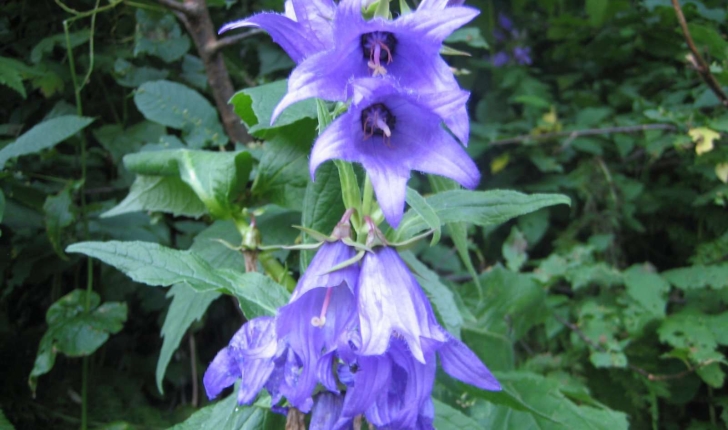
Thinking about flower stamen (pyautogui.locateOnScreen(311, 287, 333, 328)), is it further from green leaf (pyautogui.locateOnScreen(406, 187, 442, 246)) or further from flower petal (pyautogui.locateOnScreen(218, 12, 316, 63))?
flower petal (pyautogui.locateOnScreen(218, 12, 316, 63))

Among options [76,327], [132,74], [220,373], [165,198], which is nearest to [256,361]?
[220,373]

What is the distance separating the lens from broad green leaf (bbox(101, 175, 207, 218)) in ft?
3.34

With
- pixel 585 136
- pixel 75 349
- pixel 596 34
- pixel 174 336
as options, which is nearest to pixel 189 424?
pixel 174 336

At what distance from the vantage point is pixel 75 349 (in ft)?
3.50

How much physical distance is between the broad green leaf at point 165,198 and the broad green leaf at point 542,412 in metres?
0.63

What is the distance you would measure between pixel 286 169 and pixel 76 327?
54 centimetres

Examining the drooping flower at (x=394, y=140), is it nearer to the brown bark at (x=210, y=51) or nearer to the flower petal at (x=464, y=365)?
the flower petal at (x=464, y=365)

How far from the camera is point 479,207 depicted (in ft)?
2.45

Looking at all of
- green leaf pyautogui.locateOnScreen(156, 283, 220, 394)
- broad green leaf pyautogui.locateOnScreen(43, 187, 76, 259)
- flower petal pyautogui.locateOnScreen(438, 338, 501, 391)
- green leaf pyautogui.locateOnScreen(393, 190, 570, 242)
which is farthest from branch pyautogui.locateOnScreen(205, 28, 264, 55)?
flower petal pyautogui.locateOnScreen(438, 338, 501, 391)

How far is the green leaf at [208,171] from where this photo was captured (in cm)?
90

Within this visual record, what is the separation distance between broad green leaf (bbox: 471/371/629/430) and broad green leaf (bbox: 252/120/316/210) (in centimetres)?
51

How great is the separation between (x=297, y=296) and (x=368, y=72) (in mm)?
271

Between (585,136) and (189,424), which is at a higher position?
(189,424)

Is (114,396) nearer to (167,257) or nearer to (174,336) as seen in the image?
(174,336)
